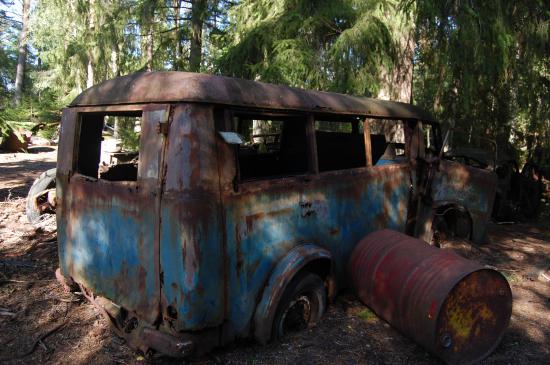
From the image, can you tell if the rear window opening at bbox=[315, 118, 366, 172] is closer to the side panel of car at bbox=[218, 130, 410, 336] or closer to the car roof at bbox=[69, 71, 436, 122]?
the side panel of car at bbox=[218, 130, 410, 336]

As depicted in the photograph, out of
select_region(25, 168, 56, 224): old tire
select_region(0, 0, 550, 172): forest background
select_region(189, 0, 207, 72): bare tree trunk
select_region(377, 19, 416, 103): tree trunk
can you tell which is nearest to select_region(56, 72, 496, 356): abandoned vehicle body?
select_region(0, 0, 550, 172): forest background

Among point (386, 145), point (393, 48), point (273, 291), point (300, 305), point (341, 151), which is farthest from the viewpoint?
point (393, 48)

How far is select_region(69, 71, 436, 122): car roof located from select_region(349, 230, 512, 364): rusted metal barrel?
5.01 ft

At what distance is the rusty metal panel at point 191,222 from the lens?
291 centimetres

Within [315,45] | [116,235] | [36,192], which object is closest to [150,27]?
[315,45]

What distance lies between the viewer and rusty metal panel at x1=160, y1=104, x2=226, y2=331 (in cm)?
291

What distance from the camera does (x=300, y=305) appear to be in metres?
3.73

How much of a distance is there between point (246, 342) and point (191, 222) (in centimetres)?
119

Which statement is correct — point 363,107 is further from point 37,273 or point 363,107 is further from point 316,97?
point 37,273

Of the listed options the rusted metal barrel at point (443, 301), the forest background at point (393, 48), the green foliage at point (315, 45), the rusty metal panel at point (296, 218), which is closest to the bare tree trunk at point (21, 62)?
the forest background at point (393, 48)

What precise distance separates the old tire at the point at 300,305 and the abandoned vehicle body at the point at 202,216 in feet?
0.04

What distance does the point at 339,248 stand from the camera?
415cm

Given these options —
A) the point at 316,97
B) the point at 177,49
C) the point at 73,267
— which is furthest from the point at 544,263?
the point at 177,49

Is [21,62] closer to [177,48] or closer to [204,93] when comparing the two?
[177,48]
